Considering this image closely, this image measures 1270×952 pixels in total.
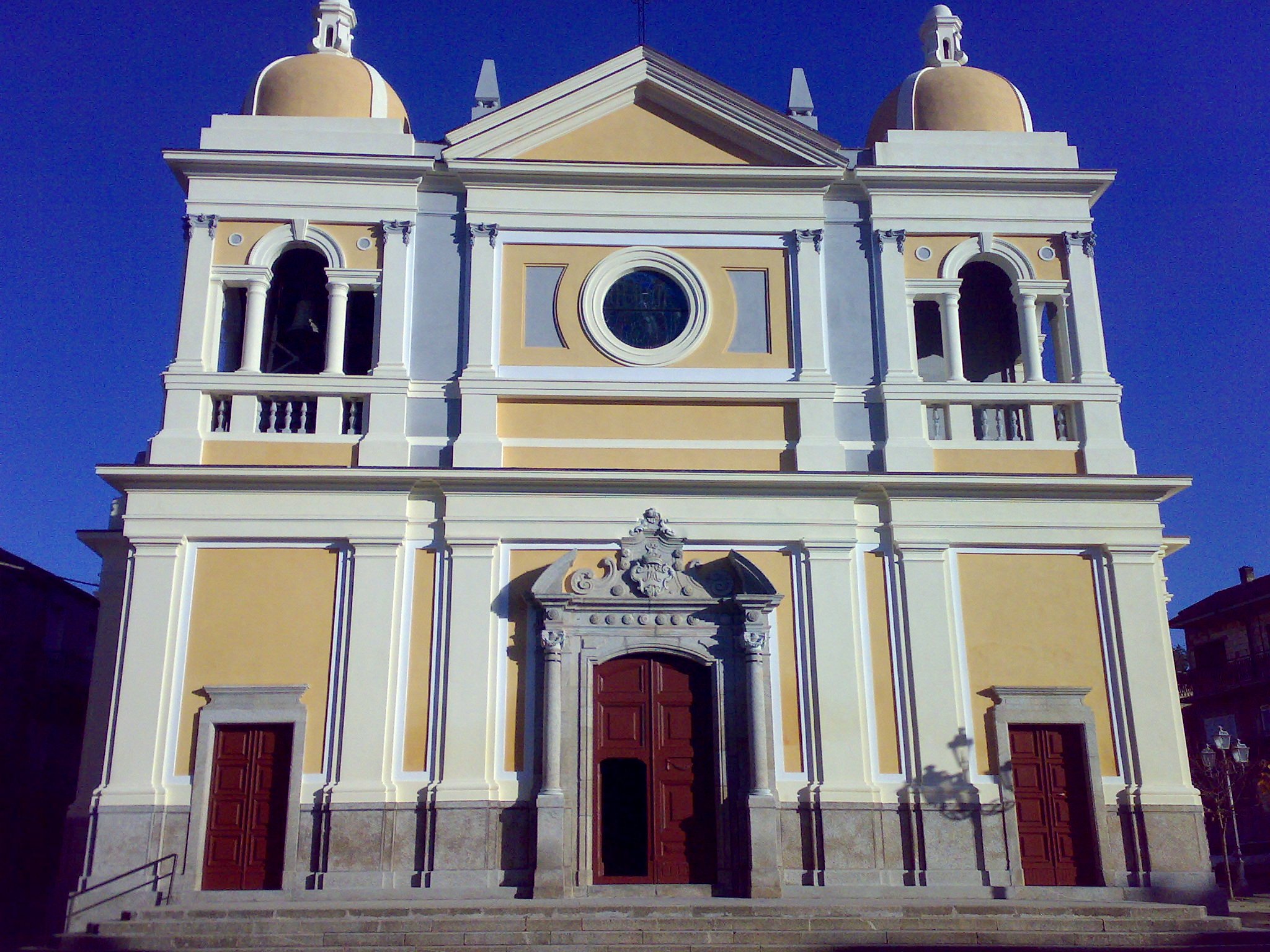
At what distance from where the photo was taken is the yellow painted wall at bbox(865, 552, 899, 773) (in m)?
14.1

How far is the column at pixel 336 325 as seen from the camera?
50.5ft

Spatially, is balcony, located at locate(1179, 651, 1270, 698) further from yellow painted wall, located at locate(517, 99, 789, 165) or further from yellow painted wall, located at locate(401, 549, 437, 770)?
yellow painted wall, located at locate(401, 549, 437, 770)

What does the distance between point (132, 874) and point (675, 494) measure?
25.3ft

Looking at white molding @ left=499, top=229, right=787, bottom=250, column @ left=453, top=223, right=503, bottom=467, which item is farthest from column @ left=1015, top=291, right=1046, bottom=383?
column @ left=453, top=223, right=503, bottom=467

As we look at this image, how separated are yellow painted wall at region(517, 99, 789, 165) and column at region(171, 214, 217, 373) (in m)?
4.43

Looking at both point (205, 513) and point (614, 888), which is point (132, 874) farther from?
point (614, 888)

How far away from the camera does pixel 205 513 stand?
14422 millimetres

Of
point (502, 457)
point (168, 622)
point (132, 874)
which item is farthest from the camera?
point (502, 457)

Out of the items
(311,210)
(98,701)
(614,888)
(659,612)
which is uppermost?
(311,210)

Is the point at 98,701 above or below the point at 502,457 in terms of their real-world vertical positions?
below

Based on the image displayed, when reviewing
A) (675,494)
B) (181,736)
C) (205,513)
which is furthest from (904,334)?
(181,736)

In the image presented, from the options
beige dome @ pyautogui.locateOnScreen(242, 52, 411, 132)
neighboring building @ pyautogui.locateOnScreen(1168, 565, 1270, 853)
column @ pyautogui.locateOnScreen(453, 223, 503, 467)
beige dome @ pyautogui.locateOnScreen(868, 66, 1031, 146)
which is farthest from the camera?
neighboring building @ pyautogui.locateOnScreen(1168, 565, 1270, 853)

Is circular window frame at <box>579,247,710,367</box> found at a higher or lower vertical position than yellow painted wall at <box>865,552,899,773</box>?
higher

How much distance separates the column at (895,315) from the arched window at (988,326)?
1.93m
